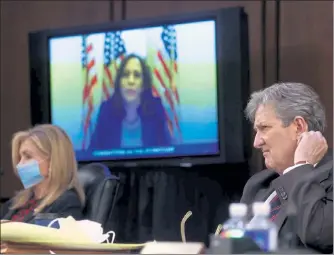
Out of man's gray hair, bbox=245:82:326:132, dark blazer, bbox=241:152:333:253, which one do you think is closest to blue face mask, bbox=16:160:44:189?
man's gray hair, bbox=245:82:326:132

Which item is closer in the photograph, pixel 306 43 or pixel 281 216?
pixel 281 216

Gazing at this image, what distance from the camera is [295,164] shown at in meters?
1.83

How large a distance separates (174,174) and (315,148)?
1.69m

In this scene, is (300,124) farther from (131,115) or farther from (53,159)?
(131,115)

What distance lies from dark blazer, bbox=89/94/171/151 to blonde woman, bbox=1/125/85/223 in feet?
2.73

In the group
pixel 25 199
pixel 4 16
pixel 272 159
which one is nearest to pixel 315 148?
pixel 272 159

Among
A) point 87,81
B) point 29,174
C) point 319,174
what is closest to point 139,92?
point 87,81

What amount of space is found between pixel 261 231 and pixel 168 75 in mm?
2376

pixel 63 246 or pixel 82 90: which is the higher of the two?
pixel 82 90

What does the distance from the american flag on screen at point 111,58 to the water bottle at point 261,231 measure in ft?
8.06

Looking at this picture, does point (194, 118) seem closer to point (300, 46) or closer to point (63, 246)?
point (300, 46)

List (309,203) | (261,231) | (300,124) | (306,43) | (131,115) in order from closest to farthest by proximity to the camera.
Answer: (261,231), (309,203), (300,124), (306,43), (131,115)

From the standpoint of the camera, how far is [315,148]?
188 cm

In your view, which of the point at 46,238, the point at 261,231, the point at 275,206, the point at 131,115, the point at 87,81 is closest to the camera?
the point at 261,231
